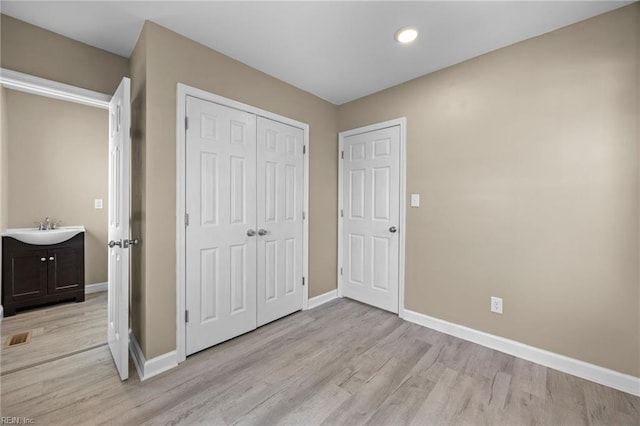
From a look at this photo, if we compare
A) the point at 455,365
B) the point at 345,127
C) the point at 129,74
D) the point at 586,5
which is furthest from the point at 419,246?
the point at 129,74

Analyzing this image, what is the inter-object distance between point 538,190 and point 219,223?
102 inches

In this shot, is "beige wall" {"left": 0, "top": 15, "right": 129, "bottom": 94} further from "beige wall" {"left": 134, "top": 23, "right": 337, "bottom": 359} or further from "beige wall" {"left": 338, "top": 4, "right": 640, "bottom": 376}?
"beige wall" {"left": 338, "top": 4, "right": 640, "bottom": 376}

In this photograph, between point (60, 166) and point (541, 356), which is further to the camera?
point (60, 166)

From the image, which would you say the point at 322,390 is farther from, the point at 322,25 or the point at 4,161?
the point at 4,161

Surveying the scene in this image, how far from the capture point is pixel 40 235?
2846 mm

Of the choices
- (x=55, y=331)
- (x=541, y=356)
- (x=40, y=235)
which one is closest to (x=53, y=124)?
(x=40, y=235)

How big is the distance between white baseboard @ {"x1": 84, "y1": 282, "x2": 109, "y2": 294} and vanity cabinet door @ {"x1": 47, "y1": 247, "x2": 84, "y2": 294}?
370mm

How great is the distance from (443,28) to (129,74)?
264 centimetres

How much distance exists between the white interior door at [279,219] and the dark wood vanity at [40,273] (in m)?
2.39

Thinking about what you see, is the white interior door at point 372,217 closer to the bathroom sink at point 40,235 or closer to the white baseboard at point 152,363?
the white baseboard at point 152,363

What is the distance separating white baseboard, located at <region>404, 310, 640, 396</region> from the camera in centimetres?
168

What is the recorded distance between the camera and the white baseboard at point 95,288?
3.41 meters

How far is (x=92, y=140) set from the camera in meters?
3.51

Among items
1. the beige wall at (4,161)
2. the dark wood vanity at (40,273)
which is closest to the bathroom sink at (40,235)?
Answer: the dark wood vanity at (40,273)
